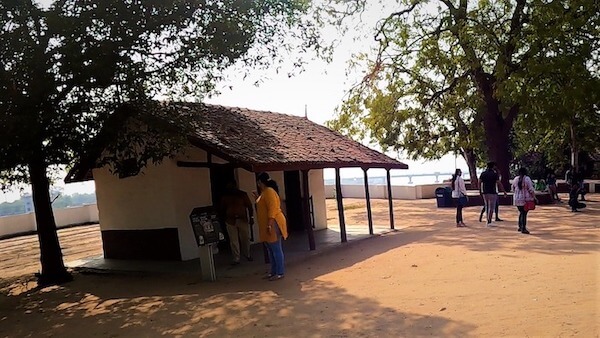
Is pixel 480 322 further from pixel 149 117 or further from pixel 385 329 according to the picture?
pixel 149 117

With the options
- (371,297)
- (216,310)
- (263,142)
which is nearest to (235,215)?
(263,142)

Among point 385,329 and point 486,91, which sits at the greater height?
point 486,91

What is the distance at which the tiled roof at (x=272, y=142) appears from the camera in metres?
10.3

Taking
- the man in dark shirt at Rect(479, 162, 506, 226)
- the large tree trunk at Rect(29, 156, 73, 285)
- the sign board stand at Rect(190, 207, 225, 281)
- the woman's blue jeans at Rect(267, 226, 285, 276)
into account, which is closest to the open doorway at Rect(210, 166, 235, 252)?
the sign board stand at Rect(190, 207, 225, 281)

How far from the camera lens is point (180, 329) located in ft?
20.7

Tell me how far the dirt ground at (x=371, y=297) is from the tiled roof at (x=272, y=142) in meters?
2.25

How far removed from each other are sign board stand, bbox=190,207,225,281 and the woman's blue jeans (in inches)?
46.5

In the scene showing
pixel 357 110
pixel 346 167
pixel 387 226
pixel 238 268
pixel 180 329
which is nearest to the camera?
pixel 180 329

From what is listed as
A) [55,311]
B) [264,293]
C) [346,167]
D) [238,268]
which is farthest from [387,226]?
[55,311]

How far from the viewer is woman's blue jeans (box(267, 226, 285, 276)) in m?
8.69

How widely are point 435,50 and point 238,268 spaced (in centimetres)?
1558

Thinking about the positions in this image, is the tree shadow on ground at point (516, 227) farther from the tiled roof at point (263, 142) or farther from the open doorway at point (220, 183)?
the open doorway at point (220, 183)

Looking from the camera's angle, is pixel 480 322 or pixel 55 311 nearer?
pixel 480 322

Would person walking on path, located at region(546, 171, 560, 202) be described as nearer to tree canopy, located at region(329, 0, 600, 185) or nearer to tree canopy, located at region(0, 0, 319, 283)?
tree canopy, located at region(329, 0, 600, 185)
